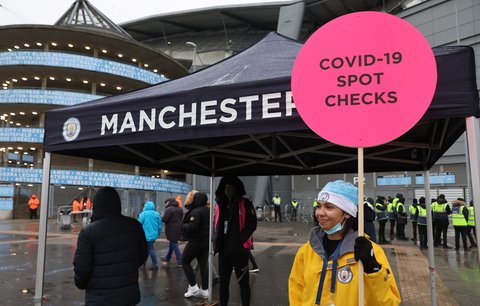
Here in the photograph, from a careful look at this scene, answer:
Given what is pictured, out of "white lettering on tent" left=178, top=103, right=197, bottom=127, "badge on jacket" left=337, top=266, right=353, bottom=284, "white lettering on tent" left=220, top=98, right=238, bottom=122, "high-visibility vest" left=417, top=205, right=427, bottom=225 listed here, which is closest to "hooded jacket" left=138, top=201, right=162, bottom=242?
"white lettering on tent" left=178, top=103, right=197, bottom=127

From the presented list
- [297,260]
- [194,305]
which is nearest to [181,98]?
[297,260]

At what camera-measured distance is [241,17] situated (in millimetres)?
43375

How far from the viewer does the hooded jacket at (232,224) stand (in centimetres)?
481

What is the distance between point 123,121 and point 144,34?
4935 centimetres

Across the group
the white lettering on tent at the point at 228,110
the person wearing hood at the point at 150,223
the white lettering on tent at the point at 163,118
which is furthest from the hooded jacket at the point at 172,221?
the white lettering on tent at the point at 228,110

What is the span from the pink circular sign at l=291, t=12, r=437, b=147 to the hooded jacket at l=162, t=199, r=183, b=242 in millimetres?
6862

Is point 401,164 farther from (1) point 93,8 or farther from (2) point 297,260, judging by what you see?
(1) point 93,8

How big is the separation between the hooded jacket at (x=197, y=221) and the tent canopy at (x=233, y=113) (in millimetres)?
1349

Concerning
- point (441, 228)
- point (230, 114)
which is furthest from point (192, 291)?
point (441, 228)

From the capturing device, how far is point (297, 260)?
260 centimetres

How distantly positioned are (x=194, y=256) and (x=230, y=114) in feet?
12.1

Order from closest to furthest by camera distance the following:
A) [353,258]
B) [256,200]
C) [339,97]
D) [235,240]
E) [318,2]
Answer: [353,258], [339,97], [235,240], [256,200], [318,2]

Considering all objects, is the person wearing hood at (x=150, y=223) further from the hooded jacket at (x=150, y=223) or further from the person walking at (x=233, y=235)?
the person walking at (x=233, y=235)

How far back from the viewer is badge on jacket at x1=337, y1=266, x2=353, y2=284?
2268 millimetres
